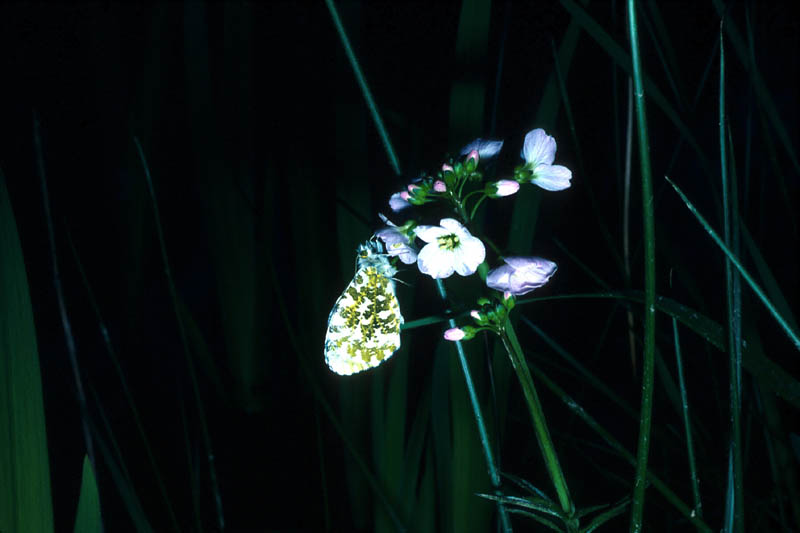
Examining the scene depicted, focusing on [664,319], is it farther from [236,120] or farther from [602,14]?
[236,120]

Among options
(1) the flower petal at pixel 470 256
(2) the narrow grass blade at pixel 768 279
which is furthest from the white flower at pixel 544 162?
(2) the narrow grass blade at pixel 768 279

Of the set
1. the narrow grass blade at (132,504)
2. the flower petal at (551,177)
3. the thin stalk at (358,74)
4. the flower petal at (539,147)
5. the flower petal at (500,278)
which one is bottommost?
the narrow grass blade at (132,504)

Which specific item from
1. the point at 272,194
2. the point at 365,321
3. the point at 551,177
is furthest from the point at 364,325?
the point at 272,194

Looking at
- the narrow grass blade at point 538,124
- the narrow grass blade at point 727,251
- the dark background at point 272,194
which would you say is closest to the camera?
the narrow grass blade at point 727,251

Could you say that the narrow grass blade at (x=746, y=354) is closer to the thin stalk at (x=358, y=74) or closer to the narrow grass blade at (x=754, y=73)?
the thin stalk at (x=358, y=74)

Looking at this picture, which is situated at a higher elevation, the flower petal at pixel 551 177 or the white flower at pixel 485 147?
the white flower at pixel 485 147

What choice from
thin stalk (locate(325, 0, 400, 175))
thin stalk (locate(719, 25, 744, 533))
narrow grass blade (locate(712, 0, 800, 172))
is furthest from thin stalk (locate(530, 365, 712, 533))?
narrow grass blade (locate(712, 0, 800, 172))

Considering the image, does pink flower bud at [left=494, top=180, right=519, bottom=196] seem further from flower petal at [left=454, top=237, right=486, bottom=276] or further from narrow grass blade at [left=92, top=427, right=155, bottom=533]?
narrow grass blade at [left=92, top=427, right=155, bottom=533]
